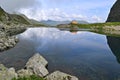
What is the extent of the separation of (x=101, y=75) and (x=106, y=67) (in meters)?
8.07

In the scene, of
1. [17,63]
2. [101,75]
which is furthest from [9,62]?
[101,75]

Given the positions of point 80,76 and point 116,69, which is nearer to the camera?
point 80,76

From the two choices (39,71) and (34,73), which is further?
(39,71)

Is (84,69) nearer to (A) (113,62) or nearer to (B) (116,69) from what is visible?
(B) (116,69)

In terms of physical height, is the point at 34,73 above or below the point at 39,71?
below

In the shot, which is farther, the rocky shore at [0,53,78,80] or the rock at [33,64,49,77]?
the rock at [33,64,49,77]

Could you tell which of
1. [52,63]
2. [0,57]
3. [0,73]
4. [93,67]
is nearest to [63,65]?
[52,63]

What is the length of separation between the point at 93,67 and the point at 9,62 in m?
18.7

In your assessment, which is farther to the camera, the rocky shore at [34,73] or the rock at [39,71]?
the rock at [39,71]

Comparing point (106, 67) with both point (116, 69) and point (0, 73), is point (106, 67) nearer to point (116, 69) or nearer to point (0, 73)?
point (116, 69)

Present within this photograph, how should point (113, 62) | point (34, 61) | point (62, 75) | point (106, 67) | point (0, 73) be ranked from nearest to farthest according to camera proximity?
1. point (0, 73)
2. point (62, 75)
3. point (34, 61)
4. point (106, 67)
5. point (113, 62)

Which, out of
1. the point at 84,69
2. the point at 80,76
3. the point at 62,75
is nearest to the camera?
the point at 62,75

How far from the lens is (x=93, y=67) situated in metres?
46.3

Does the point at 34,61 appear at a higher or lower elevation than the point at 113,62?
higher
